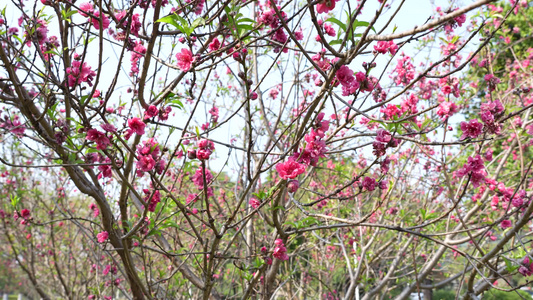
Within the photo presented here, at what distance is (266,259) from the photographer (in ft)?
7.82

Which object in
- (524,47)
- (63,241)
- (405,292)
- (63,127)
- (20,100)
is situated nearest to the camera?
(20,100)

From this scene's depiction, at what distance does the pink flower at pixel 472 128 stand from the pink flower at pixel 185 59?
154 cm

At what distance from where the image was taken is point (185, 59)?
1.76 metres

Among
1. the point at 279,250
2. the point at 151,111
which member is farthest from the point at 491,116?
the point at 151,111

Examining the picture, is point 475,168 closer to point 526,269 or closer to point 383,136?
point 383,136

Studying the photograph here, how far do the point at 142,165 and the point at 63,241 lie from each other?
5836 millimetres

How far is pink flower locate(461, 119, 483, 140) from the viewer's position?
6.63 ft

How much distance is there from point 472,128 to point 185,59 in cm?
162

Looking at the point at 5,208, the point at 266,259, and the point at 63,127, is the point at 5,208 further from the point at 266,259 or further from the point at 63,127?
the point at 266,259

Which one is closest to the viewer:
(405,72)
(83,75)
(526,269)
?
(83,75)

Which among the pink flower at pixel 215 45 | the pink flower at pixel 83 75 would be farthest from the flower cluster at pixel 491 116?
the pink flower at pixel 83 75

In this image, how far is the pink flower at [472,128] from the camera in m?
2.02

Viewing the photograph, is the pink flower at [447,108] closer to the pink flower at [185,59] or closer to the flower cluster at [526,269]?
the flower cluster at [526,269]

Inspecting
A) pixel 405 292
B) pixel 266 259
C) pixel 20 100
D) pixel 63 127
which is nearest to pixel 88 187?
pixel 63 127
